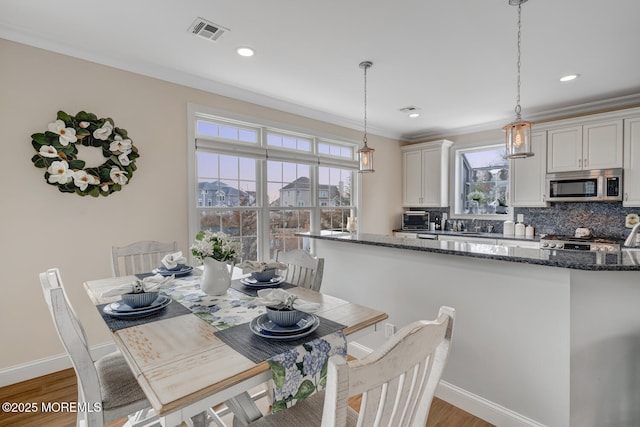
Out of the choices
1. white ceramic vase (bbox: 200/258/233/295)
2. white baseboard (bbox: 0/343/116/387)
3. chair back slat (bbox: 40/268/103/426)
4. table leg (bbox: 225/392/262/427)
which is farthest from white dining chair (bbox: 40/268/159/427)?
white baseboard (bbox: 0/343/116/387)

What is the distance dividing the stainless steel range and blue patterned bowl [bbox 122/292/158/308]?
431cm

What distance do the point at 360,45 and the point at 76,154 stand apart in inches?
96.5

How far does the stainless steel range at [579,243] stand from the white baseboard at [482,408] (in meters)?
2.64

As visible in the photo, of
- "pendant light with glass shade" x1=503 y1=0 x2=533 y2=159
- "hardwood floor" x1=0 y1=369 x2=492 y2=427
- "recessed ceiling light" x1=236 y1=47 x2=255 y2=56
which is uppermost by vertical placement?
"recessed ceiling light" x1=236 y1=47 x2=255 y2=56

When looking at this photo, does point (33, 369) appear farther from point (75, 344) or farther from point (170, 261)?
point (75, 344)

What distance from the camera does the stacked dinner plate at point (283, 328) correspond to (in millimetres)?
1230

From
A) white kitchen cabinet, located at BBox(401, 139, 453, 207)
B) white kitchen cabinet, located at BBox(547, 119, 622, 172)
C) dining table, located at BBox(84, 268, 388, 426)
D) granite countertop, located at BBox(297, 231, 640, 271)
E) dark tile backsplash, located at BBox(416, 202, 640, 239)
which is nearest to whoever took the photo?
dining table, located at BBox(84, 268, 388, 426)

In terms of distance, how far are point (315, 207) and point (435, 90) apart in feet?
6.84

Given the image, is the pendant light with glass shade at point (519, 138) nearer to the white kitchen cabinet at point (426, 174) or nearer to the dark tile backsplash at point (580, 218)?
the dark tile backsplash at point (580, 218)

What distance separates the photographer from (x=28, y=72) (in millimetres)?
2326

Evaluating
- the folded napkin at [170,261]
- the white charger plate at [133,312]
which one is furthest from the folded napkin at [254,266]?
the folded napkin at [170,261]

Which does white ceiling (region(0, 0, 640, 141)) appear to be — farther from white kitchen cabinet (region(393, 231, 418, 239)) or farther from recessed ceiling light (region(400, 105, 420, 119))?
white kitchen cabinet (region(393, 231, 418, 239))

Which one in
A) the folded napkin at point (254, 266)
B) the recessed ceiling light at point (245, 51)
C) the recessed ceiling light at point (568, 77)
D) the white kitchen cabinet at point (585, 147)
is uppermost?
the recessed ceiling light at point (245, 51)

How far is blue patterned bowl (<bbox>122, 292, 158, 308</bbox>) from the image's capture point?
5.07ft
